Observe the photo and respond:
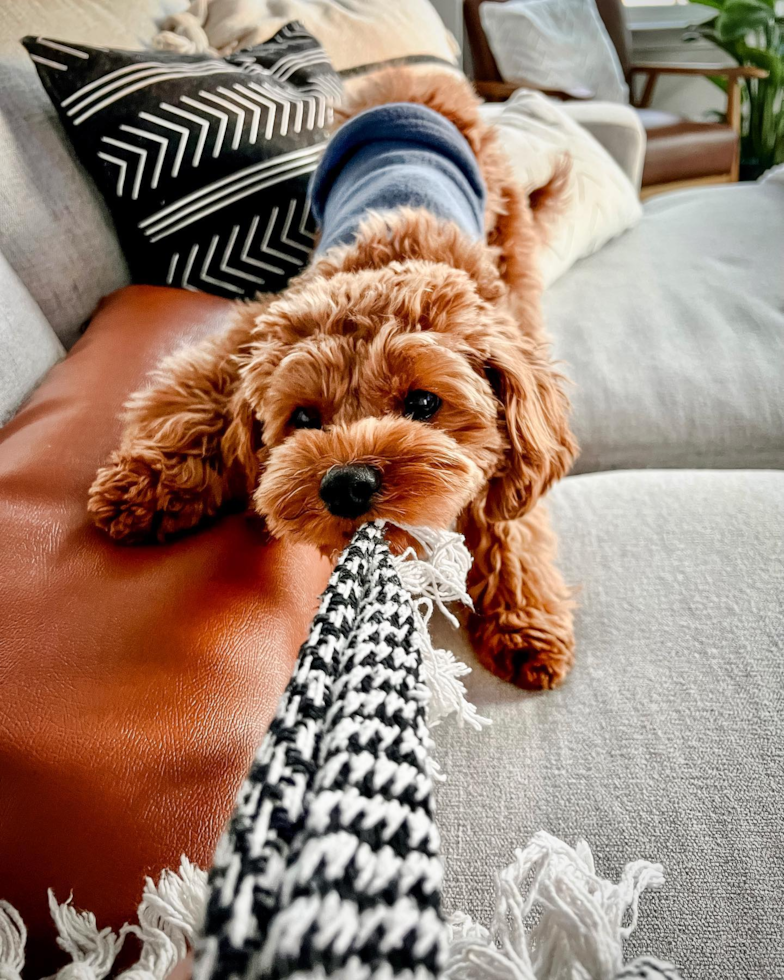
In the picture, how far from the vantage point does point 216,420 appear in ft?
3.18

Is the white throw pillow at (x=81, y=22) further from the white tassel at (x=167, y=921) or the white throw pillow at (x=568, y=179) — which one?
the white tassel at (x=167, y=921)

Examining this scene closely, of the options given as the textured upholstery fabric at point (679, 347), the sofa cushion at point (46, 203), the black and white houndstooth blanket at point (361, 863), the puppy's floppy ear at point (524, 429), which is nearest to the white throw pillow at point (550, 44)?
the textured upholstery fabric at point (679, 347)

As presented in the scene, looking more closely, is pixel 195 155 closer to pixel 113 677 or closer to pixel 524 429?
pixel 524 429

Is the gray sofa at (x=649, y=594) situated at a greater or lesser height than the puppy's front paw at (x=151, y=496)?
lesser

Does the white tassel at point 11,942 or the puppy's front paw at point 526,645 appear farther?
the puppy's front paw at point 526,645

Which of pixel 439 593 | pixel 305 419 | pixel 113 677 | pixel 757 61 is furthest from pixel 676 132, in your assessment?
pixel 113 677

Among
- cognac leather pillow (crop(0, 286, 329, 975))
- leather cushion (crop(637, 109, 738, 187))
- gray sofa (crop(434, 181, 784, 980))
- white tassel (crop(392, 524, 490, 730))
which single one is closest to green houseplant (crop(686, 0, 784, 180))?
leather cushion (crop(637, 109, 738, 187))

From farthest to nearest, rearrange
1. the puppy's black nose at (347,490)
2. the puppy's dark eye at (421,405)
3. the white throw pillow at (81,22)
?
the white throw pillow at (81,22)
the puppy's dark eye at (421,405)
the puppy's black nose at (347,490)

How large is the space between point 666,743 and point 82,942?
0.60 meters

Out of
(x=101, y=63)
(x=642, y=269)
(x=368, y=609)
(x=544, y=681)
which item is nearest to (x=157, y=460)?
(x=368, y=609)

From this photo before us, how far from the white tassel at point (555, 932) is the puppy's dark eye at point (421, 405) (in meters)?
0.52

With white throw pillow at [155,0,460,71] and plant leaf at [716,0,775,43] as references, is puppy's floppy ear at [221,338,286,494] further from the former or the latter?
plant leaf at [716,0,775,43]

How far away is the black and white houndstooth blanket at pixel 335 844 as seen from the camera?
0.29m

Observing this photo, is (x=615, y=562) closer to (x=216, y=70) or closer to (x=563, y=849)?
(x=563, y=849)
